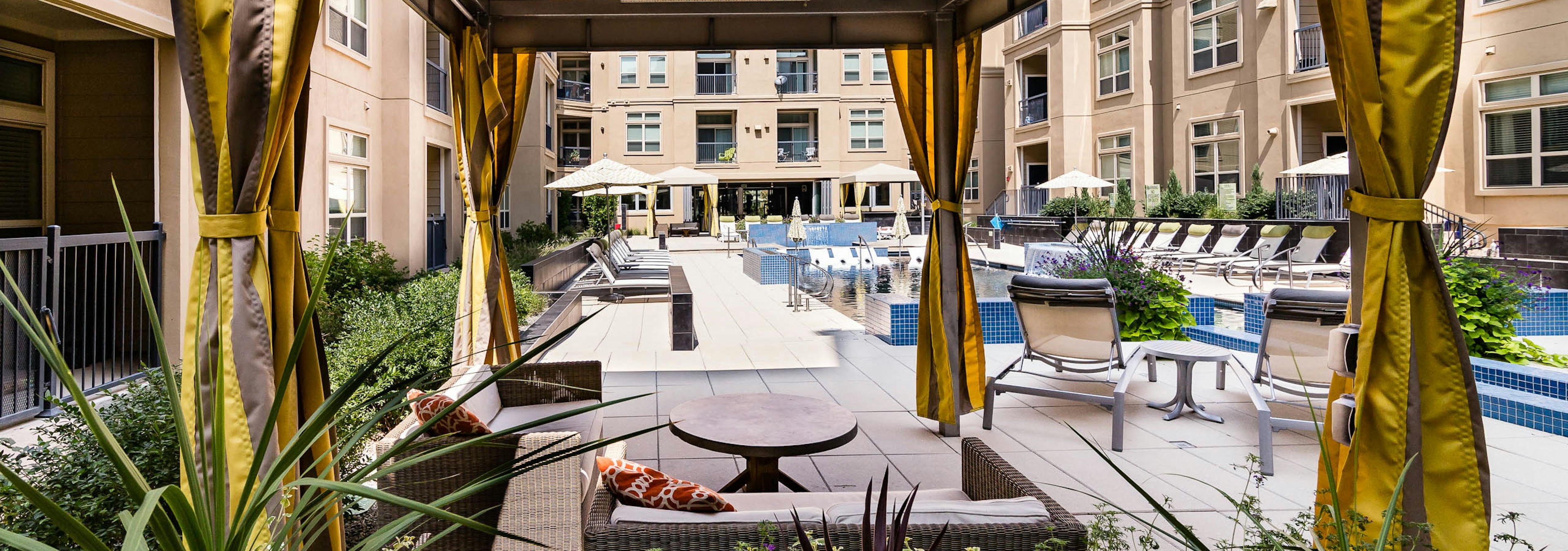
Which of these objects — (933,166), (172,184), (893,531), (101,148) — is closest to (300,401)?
(893,531)

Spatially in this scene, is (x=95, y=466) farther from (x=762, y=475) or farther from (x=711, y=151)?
(x=711, y=151)

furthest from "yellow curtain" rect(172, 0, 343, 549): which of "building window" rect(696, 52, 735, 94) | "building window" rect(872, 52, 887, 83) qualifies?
"building window" rect(872, 52, 887, 83)

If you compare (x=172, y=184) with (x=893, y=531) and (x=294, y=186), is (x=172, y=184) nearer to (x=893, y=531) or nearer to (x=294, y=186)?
(x=294, y=186)

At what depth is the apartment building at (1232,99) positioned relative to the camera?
13.8 metres

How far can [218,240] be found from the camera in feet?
7.39

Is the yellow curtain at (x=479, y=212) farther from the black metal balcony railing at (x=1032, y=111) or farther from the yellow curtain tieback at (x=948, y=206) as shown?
the black metal balcony railing at (x=1032, y=111)

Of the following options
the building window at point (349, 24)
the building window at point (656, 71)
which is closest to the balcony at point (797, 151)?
the building window at point (656, 71)

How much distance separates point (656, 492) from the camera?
2158 mm

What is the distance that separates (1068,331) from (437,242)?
10.7 m

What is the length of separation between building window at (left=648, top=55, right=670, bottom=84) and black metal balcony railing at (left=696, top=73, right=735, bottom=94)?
137 cm

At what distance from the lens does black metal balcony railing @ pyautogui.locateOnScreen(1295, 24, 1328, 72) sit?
17.5 m

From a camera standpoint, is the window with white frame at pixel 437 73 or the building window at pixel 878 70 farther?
the building window at pixel 878 70

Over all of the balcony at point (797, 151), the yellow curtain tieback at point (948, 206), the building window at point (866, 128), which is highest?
the building window at point (866, 128)

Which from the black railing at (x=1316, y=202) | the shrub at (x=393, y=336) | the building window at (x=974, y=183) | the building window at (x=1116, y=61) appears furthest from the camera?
Result: the building window at (x=974, y=183)
